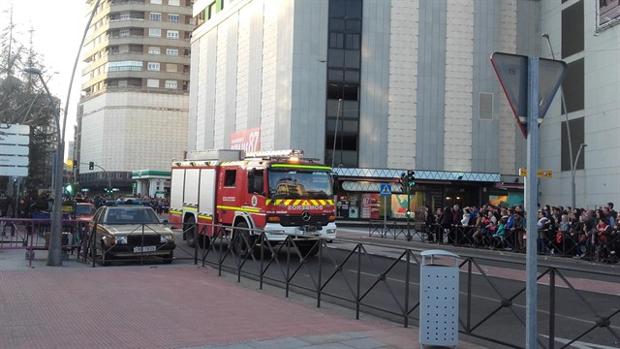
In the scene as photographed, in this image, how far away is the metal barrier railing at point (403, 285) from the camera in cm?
671

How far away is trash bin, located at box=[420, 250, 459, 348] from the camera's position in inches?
276

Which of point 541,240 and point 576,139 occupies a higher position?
point 576,139

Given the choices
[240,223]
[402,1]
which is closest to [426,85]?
[402,1]

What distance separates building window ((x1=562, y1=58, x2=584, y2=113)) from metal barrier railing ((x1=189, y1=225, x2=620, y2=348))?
3913 cm

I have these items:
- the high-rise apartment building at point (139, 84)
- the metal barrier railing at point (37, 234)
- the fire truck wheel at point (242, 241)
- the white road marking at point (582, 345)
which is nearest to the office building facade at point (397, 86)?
the metal barrier railing at point (37, 234)

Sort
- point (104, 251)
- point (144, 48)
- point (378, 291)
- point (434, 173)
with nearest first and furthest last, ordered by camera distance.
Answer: point (378, 291)
point (104, 251)
point (434, 173)
point (144, 48)

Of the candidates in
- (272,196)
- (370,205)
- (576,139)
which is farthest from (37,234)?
(576,139)

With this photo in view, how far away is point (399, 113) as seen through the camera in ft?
168

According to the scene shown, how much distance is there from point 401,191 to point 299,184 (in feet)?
105

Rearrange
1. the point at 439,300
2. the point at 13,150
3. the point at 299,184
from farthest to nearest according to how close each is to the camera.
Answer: the point at 13,150, the point at 299,184, the point at 439,300

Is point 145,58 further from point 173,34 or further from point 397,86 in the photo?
point 397,86

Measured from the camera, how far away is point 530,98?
16.5ft

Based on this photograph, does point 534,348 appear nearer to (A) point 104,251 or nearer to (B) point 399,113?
(A) point 104,251

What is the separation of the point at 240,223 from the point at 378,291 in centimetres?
966
